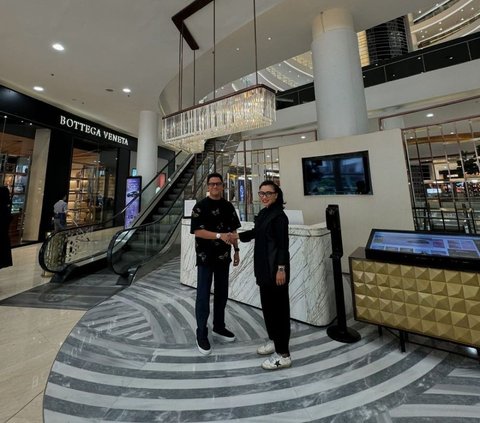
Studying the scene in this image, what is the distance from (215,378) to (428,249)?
6.80ft

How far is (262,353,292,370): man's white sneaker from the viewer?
6.22 feet

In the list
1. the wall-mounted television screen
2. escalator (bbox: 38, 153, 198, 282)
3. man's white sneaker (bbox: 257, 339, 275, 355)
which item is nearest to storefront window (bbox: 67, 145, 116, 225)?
escalator (bbox: 38, 153, 198, 282)

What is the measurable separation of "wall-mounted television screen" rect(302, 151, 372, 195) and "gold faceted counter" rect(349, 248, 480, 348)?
6.62 feet

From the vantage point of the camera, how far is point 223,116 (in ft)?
11.2

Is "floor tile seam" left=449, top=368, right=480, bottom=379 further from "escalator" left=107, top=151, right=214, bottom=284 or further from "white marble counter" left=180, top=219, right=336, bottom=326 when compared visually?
"escalator" left=107, top=151, right=214, bottom=284

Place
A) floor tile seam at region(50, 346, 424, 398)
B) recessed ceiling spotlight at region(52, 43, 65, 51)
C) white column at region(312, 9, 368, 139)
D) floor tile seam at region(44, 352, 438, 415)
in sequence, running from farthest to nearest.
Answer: recessed ceiling spotlight at region(52, 43, 65, 51) → white column at region(312, 9, 368, 139) → floor tile seam at region(50, 346, 424, 398) → floor tile seam at region(44, 352, 438, 415)

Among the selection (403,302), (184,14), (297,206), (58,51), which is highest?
(58,51)

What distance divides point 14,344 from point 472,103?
41.2 ft

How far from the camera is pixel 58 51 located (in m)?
5.28

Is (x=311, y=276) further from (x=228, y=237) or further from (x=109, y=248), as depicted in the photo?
(x=109, y=248)

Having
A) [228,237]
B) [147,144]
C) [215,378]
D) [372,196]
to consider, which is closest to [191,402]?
[215,378]

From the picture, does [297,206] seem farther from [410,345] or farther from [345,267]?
[410,345]

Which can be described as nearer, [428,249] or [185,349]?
[428,249]

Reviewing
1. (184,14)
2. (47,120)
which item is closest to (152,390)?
(184,14)
